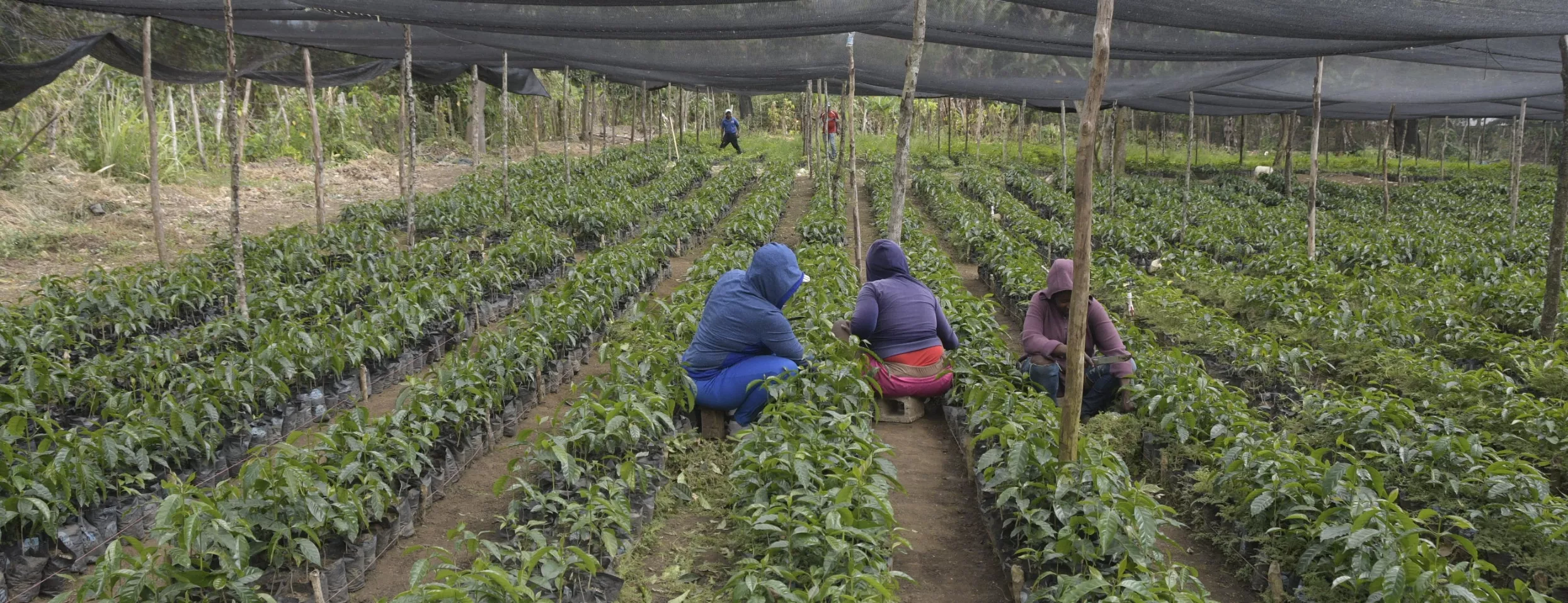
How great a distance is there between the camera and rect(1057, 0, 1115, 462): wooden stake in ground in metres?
3.87

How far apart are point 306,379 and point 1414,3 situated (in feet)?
24.2

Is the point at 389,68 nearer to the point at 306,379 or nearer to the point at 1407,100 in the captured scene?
the point at 306,379

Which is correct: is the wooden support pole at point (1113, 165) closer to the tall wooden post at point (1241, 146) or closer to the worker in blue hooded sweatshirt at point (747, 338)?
the tall wooden post at point (1241, 146)

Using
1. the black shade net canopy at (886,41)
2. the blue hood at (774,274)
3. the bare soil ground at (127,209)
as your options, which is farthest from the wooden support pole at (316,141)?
the blue hood at (774,274)

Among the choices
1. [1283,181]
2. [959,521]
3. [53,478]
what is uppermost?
[1283,181]

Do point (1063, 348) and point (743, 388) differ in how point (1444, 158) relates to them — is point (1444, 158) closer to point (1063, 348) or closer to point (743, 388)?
point (1063, 348)

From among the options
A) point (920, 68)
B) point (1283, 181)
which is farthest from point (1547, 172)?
point (920, 68)

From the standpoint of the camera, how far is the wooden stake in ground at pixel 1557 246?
7078 mm

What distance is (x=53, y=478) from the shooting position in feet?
13.1

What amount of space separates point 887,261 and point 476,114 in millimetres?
16925

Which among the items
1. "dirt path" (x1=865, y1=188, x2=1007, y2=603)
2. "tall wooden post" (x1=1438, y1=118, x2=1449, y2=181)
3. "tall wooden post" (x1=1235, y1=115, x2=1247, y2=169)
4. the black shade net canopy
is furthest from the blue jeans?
"tall wooden post" (x1=1235, y1=115, x2=1247, y2=169)

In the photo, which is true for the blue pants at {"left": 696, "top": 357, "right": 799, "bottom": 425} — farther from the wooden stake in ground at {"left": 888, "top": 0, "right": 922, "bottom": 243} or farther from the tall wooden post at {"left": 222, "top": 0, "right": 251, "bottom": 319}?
the tall wooden post at {"left": 222, "top": 0, "right": 251, "bottom": 319}

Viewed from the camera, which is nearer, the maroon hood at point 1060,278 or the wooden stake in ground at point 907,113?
the maroon hood at point 1060,278

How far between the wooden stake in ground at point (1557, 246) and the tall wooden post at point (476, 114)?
42.6 feet
